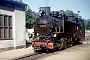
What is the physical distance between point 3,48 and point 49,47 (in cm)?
420

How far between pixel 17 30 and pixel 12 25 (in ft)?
2.79

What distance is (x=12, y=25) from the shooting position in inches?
693

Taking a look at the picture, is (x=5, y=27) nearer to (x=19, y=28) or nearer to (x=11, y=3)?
(x=19, y=28)

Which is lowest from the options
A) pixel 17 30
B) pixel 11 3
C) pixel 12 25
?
pixel 17 30

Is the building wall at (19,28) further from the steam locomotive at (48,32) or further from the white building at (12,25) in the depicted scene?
the steam locomotive at (48,32)

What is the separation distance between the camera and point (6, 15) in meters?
16.8

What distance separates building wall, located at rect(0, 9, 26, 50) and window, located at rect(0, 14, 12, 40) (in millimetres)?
392

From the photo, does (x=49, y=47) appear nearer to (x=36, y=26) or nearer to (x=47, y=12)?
(x=36, y=26)

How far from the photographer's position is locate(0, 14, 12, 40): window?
16.3 m

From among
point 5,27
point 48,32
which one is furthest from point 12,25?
point 48,32

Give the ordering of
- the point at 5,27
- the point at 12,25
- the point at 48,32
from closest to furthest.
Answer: the point at 48,32 → the point at 5,27 → the point at 12,25

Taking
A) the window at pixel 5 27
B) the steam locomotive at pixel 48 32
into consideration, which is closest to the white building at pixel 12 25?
the window at pixel 5 27

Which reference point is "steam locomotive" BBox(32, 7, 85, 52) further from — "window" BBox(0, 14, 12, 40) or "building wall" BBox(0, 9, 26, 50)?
"window" BBox(0, 14, 12, 40)

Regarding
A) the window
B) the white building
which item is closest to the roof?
the white building
